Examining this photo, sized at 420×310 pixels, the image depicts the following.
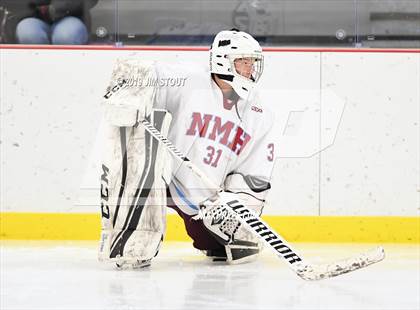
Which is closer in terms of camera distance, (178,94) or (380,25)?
(178,94)

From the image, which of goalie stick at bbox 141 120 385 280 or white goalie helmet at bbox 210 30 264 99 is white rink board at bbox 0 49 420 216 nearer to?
white goalie helmet at bbox 210 30 264 99

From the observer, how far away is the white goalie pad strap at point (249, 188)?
3.92 meters

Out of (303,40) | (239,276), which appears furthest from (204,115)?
(303,40)

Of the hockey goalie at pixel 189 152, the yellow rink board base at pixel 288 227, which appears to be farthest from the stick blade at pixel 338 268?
the yellow rink board base at pixel 288 227

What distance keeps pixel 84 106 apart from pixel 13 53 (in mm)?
387

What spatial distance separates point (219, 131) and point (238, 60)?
0.28 meters

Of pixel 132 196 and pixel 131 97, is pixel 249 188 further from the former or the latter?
pixel 131 97

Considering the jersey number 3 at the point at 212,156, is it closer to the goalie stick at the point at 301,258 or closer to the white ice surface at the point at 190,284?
the white ice surface at the point at 190,284

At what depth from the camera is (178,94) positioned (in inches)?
154

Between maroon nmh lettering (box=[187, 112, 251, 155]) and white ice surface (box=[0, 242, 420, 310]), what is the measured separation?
453mm

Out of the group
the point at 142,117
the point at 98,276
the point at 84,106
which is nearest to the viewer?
the point at 98,276

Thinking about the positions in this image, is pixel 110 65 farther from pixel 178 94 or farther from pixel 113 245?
pixel 113 245

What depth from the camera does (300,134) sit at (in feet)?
15.3

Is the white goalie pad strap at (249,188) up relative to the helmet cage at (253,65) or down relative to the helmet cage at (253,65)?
down
